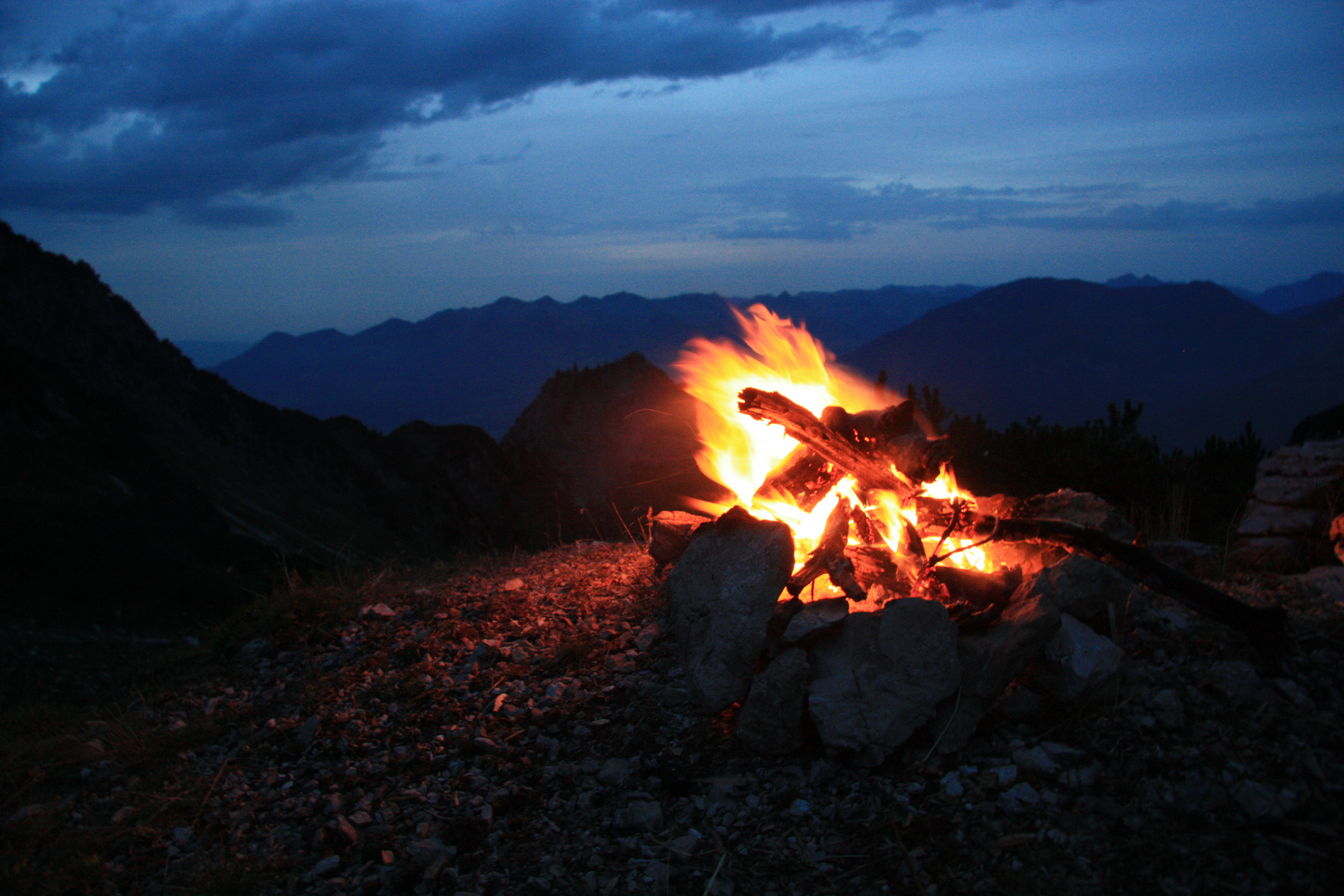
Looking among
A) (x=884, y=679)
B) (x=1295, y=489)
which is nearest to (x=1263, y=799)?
(x=884, y=679)

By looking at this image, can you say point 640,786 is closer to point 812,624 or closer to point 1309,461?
point 812,624

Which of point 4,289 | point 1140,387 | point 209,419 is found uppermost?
point 4,289

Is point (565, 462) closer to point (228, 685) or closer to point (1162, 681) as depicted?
point (228, 685)

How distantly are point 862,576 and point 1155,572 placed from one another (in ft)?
5.02

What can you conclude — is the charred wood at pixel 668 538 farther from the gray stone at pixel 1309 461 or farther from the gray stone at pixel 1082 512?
the gray stone at pixel 1309 461

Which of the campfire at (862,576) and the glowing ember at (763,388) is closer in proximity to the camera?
the campfire at (862,576)

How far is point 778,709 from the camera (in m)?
3.45

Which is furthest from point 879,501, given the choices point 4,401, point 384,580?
point 4,401

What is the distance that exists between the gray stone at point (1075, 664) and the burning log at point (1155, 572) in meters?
0.66

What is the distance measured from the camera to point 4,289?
24656 millimetres

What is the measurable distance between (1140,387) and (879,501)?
3702 inches

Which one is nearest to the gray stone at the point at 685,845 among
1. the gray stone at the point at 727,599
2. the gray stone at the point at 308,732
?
the gray stone at the point at 727,599

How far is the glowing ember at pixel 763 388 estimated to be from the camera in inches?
212

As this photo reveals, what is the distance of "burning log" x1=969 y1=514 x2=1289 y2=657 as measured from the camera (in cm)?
342
